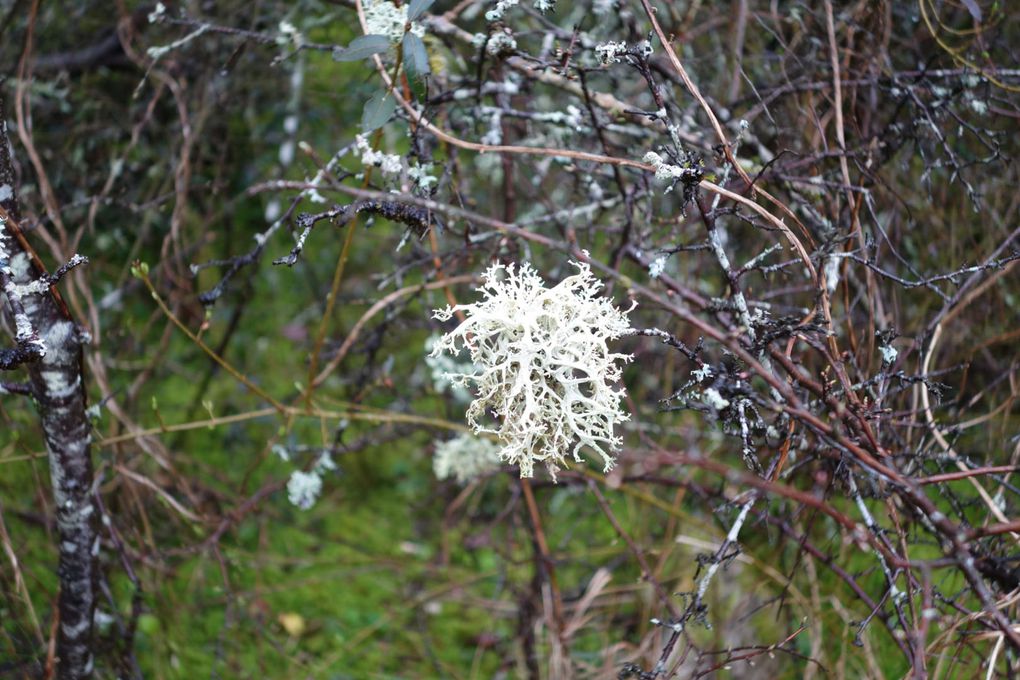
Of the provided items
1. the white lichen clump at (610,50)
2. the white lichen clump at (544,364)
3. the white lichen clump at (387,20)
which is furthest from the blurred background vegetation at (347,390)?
the white lichen clump at (544,364)

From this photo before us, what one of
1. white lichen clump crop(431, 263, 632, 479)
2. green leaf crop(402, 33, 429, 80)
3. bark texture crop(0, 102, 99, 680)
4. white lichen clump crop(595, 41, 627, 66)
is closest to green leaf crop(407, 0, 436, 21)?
green leaf crop(402, 33, 429, 80)

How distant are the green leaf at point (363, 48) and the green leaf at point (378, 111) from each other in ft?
0.20

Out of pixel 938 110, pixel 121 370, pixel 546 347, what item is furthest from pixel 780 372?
pixel 121 370

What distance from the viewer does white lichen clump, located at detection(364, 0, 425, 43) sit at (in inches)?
49.9

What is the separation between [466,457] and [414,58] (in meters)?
1.03

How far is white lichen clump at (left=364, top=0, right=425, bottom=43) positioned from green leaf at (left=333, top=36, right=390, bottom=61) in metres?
0.09

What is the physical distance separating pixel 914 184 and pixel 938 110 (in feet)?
1.29

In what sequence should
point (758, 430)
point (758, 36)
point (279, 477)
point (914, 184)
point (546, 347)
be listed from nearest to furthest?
1. point (546, 347)
2. point (758, 430)
3. point (914, 184)
4. point (758, 36)
5. point (279, 477)

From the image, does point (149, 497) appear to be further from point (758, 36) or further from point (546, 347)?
point (758, 36)

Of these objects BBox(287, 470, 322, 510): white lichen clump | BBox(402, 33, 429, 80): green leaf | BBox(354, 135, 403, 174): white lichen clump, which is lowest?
BBox(287, 470, 322, 510): white lichen clump

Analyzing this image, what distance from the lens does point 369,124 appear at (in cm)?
114

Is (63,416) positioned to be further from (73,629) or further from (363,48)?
(363,48)

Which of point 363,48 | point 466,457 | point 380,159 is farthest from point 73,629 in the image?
point 363,48

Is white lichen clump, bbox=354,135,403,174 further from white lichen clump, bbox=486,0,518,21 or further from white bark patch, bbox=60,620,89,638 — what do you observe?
white bark patch, bbox=60,620,89,638
